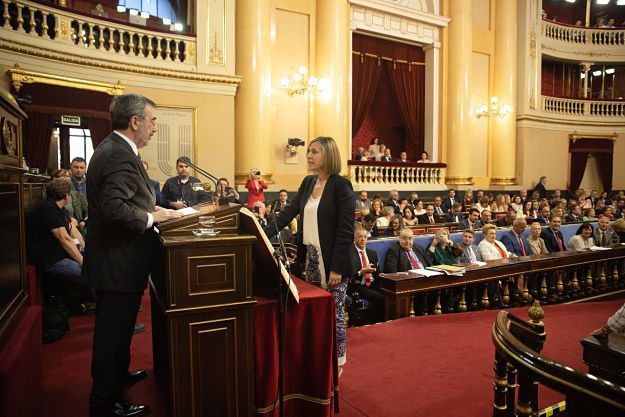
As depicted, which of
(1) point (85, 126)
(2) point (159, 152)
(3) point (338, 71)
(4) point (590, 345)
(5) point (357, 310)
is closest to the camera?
(4) point (590, 345)

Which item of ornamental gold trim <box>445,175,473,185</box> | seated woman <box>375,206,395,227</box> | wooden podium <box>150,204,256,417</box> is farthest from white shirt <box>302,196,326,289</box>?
ornamental gold trim <box>445,175,473,185</box>

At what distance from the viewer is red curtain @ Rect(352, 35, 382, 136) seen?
10.5m

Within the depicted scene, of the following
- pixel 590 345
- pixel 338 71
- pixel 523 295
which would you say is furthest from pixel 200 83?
pixel 590 345

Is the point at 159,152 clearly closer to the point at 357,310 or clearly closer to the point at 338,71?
the point at 338,71

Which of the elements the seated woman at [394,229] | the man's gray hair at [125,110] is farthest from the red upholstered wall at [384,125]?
the man's gray hair at [125,110]

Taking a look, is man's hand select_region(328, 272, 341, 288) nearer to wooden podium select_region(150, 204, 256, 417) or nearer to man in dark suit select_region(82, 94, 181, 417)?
wooden podium select_region(150, 204, 256, 417)

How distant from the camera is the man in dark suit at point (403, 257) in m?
4.37

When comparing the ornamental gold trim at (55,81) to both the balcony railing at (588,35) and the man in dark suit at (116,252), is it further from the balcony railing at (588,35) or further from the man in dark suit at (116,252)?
the balcony railing at (588,35)

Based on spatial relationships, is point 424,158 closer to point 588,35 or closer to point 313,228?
point 588,35

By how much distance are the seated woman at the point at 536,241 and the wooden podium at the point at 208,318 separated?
16.1 ft

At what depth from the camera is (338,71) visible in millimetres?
9117

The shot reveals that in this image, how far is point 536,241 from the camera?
5.76 meters

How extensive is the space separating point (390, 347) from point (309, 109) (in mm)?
6956

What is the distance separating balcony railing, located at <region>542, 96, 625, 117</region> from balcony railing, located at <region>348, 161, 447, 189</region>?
15.6 feet
